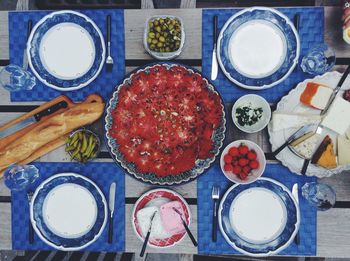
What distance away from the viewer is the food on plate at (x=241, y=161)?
138 centimetres

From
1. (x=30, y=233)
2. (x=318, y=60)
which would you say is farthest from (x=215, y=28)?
(x=30, y=233)

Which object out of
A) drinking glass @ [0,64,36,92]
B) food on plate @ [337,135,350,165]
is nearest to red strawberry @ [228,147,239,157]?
food on plate @ [337,135,350,165]

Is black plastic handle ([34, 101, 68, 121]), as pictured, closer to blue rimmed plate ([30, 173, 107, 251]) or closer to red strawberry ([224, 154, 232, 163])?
blue rimmed plate ([30, 173, 107, 251])

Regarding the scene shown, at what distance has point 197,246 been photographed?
149 centimetres

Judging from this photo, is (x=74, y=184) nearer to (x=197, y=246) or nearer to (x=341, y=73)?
(x=197, y=246)

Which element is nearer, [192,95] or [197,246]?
[192,95]

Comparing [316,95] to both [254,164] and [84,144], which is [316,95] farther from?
[84,144]

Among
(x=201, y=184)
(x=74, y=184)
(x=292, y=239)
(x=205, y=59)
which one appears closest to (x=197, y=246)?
(x=201, y=184)

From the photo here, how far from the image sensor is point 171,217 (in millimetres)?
1438

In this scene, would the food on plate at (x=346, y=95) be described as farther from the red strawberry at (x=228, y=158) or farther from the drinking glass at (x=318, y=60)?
the red strawberry at (x=228, y=158)

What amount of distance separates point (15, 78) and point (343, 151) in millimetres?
1131

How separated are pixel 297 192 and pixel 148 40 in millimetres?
722

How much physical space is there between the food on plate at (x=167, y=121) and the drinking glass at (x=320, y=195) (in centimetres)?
36

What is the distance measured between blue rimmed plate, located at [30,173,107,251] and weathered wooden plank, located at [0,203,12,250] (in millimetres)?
113
